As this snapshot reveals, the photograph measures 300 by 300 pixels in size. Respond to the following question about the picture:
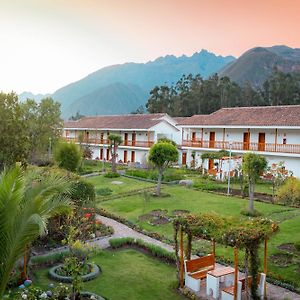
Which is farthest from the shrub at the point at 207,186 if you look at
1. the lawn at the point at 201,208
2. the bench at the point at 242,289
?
the bench at the point at 242,289

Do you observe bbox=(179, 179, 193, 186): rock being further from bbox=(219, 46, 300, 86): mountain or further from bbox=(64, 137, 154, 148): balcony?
bbox=(219, 46, 300, 86): mountain

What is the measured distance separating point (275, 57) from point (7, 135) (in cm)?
15286

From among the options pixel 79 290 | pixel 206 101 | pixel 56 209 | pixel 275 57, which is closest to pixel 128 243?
pixel 79 290

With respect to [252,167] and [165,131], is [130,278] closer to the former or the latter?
[252,167]

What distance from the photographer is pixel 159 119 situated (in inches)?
1731

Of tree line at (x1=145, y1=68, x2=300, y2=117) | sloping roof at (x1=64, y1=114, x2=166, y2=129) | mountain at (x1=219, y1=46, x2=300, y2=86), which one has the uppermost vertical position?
A: mountain at (x1=219, y1=46, x2=300, y2=86)

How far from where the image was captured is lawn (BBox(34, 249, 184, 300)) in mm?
10594

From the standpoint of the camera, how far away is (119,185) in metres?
28.0

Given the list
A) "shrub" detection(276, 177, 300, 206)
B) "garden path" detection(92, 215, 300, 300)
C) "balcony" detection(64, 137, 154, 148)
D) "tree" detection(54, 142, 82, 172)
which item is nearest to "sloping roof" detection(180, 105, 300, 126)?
"balcony" detection(64, 137, 154, 148)

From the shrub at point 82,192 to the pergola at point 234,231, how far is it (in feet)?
18.3

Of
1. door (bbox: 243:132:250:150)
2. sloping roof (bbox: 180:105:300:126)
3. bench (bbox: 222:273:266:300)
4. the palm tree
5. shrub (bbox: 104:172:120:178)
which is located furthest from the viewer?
door (bbox: 243:132:250:150)

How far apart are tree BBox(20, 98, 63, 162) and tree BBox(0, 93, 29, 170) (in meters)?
23.2

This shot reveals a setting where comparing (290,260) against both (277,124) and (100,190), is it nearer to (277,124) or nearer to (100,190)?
(100,190)

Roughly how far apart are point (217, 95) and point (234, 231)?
66072 millimetres
